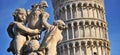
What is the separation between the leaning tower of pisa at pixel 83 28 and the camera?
47109 millimetres

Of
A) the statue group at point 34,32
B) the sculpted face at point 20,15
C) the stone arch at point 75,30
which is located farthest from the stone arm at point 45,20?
the stone arch at point 75,30

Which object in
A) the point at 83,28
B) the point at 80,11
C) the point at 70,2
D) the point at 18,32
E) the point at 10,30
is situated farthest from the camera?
the point at 70,2

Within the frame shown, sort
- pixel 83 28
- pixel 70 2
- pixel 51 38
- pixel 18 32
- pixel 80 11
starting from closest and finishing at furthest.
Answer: pixel 51 38, pixel 18 32, pixel 83 28, pixel 80 11, pixel 70 2

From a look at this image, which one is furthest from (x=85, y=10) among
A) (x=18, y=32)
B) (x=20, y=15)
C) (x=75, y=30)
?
(x=18, y=32)

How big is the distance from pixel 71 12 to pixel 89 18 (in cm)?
282

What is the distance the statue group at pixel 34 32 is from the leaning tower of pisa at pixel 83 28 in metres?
42.2

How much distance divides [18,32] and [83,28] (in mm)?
43891

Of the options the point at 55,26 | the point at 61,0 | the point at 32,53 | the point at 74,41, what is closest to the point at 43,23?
the point at 55,26

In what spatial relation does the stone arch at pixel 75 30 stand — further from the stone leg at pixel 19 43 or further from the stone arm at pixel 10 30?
the stone leg at pixel 19 43

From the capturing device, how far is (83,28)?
4809 cm

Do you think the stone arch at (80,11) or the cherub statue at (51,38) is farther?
the stone arch at (80,11)

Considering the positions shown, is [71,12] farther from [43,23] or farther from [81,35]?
[43,23]

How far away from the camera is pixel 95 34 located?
47.9 meters

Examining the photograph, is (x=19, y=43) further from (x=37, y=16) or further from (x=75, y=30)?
(x=75, y=30)
